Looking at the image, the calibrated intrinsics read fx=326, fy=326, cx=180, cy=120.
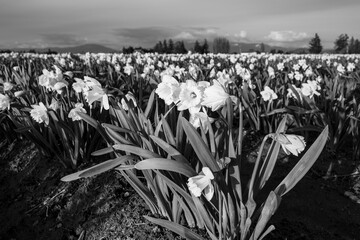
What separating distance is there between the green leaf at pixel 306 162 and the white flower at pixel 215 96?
1.66 feet

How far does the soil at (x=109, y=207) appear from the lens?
7.75 feet

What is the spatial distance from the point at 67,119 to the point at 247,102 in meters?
2.16

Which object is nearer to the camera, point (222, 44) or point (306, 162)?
point (306, 162)

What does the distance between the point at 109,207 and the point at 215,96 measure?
1.44m

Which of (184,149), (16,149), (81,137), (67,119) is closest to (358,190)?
(184,149)

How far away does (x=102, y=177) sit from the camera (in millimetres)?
3002

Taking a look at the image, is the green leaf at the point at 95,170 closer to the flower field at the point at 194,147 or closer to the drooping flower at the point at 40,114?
the flower field at the point at 194,147

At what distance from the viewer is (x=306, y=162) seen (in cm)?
169

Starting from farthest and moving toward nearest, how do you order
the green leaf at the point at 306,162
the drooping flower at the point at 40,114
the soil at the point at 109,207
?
the drooping flower at the point at 40,114 < the soil at the point at 109,207 < the green leaf at the point at 306,162

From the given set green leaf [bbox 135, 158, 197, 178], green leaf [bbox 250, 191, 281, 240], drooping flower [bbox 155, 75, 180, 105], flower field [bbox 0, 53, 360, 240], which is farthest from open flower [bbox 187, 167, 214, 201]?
drooping flower [bbox 155, 75, 180, 105]

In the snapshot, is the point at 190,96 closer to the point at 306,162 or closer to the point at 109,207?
the point at 306,162

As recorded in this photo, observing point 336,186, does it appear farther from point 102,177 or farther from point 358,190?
point 102,177

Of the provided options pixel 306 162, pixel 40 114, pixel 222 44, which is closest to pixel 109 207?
pixel 40 114

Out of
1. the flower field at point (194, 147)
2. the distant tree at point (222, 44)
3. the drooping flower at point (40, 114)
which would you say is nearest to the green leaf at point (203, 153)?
the flower field at point (194, 147)
